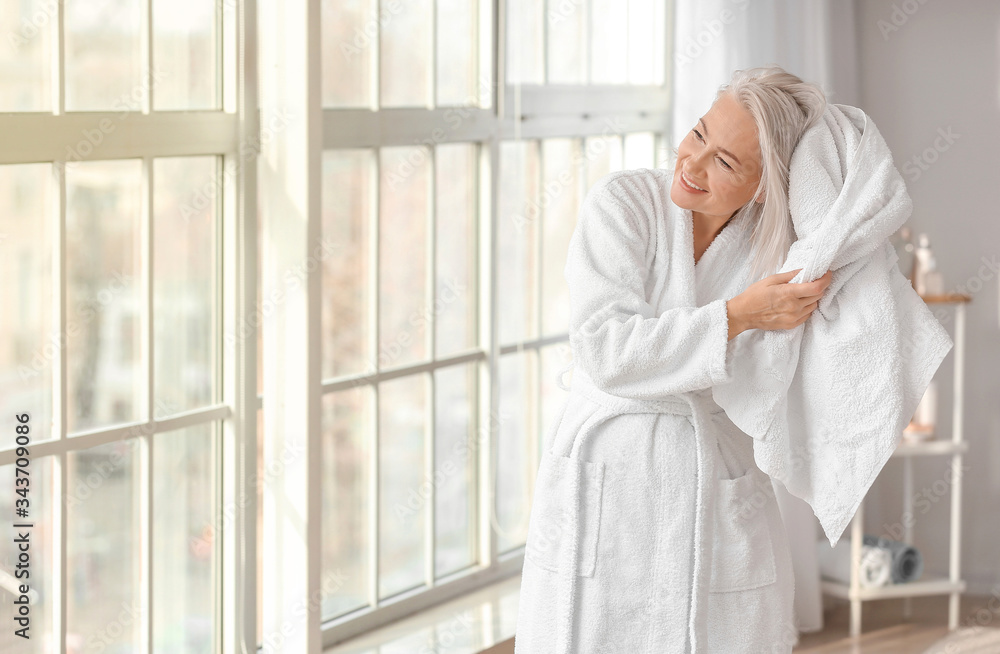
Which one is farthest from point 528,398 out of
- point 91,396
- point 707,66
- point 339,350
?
point 91,396

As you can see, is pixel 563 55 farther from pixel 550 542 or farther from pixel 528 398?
pixel 550 542

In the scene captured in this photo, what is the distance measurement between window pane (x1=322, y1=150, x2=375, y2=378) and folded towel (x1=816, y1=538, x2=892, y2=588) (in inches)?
58.9

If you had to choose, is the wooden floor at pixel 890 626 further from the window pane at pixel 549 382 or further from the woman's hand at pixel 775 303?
the woman's hand at pixel 775 303

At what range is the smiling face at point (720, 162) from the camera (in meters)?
1.53

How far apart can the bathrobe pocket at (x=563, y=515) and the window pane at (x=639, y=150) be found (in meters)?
1.61

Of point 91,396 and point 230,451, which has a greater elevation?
point 91,396

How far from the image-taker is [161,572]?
6.67ft

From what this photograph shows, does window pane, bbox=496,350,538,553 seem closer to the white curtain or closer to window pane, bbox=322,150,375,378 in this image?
window pane, bbox=322,150,375,378

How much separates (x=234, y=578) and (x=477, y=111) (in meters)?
1.21

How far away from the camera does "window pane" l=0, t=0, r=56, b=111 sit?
1672 millimetres

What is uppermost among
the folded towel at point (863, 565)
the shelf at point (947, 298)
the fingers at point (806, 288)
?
the fingers at point (806, 288)

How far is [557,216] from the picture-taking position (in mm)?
2914

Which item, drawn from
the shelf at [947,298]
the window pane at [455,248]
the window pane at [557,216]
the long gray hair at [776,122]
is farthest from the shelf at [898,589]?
the long gray hair at [776,122]

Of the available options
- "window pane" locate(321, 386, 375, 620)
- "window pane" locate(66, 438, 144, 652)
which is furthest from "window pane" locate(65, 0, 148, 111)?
"window pane" locate(321, 386, 375, 620)
